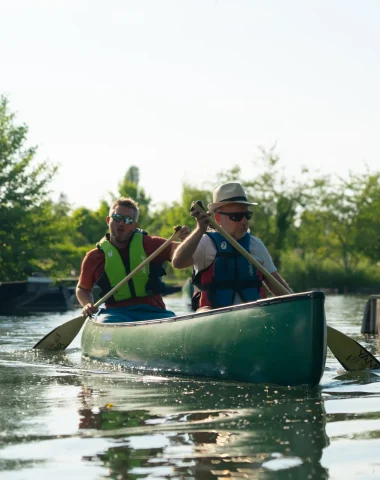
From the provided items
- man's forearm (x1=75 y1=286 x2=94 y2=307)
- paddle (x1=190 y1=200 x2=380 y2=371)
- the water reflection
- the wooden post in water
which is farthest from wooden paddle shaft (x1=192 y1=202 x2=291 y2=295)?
the wooden post in water

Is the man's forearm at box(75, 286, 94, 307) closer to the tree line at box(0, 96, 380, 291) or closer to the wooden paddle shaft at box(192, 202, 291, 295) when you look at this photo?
the wooden paddle shaft at box(192, 202, 291, 295)

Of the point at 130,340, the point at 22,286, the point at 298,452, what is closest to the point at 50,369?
the point at 130,340

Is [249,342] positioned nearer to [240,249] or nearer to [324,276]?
[240,249]

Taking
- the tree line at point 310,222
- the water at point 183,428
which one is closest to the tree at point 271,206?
the tree line at point 310,222

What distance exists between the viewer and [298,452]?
15.9ft

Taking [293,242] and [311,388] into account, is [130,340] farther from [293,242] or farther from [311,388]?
[293,242]

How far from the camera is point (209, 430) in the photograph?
5.44 meters

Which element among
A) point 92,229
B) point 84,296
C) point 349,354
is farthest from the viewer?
point 92,229

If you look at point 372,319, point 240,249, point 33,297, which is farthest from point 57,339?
point 33,297

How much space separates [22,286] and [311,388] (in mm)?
16166

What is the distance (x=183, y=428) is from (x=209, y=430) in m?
0.16

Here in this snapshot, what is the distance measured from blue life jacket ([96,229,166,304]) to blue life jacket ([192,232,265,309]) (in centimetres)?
164

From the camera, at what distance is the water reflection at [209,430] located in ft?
14.8

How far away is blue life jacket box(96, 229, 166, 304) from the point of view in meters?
9.70
